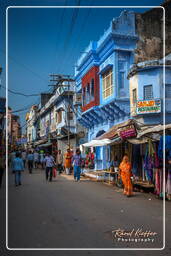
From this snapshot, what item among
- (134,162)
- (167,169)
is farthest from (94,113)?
(167,169)

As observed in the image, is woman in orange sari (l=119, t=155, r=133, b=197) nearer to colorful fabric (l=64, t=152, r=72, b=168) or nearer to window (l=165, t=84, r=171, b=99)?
window (l=165, t=84, r=171, b=99)

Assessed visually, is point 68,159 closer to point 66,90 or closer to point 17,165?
point 17,165

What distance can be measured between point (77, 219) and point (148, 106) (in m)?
12.8

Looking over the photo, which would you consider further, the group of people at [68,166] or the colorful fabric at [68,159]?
the colorful fabric at [68,159]

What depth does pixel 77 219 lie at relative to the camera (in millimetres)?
7590

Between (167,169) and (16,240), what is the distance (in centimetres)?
662

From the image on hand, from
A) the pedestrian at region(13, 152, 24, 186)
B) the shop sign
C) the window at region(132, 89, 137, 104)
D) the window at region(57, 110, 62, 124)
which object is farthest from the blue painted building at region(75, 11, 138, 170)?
the window at region(57, 110, 62, 124)

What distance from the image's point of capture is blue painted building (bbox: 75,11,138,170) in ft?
70.0

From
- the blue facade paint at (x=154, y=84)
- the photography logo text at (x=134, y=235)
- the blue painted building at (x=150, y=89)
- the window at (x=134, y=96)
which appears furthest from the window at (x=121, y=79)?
the photography logo text at (x=134, y=235)

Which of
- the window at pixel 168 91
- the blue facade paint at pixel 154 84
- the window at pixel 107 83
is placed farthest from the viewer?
the window at pixel 107 83

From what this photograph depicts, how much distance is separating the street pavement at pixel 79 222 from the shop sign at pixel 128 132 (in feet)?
9.31

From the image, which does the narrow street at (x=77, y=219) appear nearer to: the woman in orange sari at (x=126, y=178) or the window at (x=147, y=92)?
the woman in orange sari at (x=126, y=178)

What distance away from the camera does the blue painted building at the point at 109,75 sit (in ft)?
70.0

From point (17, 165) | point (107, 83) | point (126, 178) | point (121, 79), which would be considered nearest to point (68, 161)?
point (107, 83)
